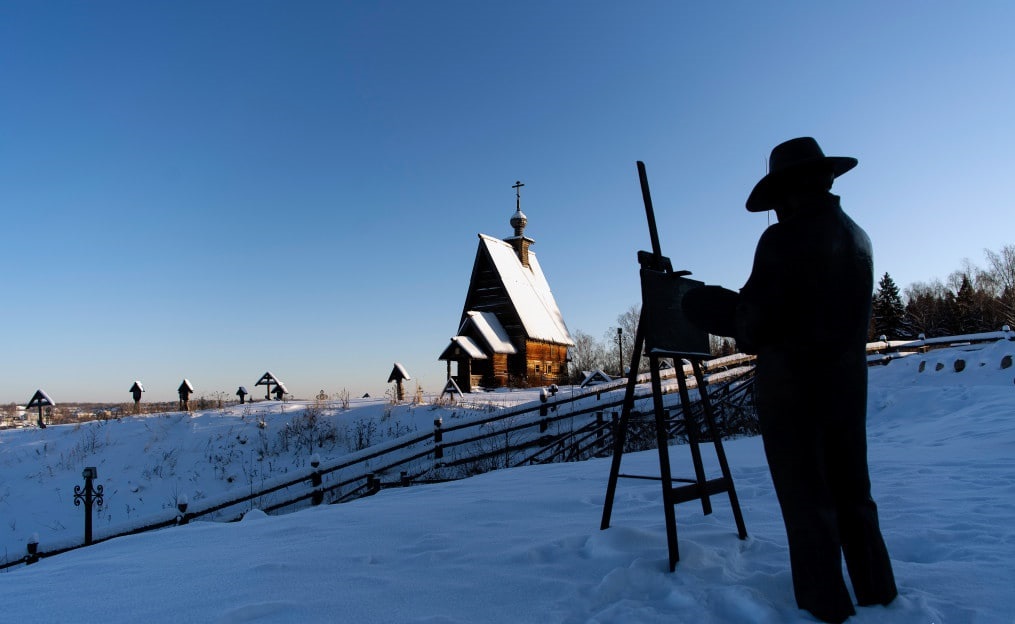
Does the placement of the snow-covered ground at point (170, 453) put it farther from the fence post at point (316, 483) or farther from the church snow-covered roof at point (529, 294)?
the church snow-covered roof at point (529, 294)

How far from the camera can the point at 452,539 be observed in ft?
12.9

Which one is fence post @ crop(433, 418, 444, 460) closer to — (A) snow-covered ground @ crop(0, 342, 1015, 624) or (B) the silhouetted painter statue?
(A) snow-covered ground @ crop(0, 342, 1015, 624)

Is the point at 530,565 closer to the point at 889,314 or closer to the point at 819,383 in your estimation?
the point at 819,383

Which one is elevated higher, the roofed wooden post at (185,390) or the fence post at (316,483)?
the roofed wooden post at (185,390)

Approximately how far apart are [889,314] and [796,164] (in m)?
Answer: 53.7

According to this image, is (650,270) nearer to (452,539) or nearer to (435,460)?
(452,539)

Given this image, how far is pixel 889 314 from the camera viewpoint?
152 ft

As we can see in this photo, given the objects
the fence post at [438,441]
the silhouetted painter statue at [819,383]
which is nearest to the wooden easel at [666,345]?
the silhouetted painter statue at [819,383]

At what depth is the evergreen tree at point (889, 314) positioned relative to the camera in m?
46.0

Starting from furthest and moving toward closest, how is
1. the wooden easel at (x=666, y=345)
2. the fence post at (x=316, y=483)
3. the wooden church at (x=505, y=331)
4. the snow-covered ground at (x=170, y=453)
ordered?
the wooden church at (x=505, y=331), the snow-covered ground at (x=170, y=453), the fence post at (x=316, y=483), the wooden easel at (x=666, y=345)

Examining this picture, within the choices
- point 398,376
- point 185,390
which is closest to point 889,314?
point 398,376

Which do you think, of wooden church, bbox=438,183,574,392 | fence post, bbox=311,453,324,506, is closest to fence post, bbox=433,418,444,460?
fence post, bbox=311,453,324,506

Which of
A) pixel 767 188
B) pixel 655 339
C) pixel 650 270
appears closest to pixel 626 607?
pixel 655 339

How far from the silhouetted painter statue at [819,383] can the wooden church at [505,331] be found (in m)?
23.2
